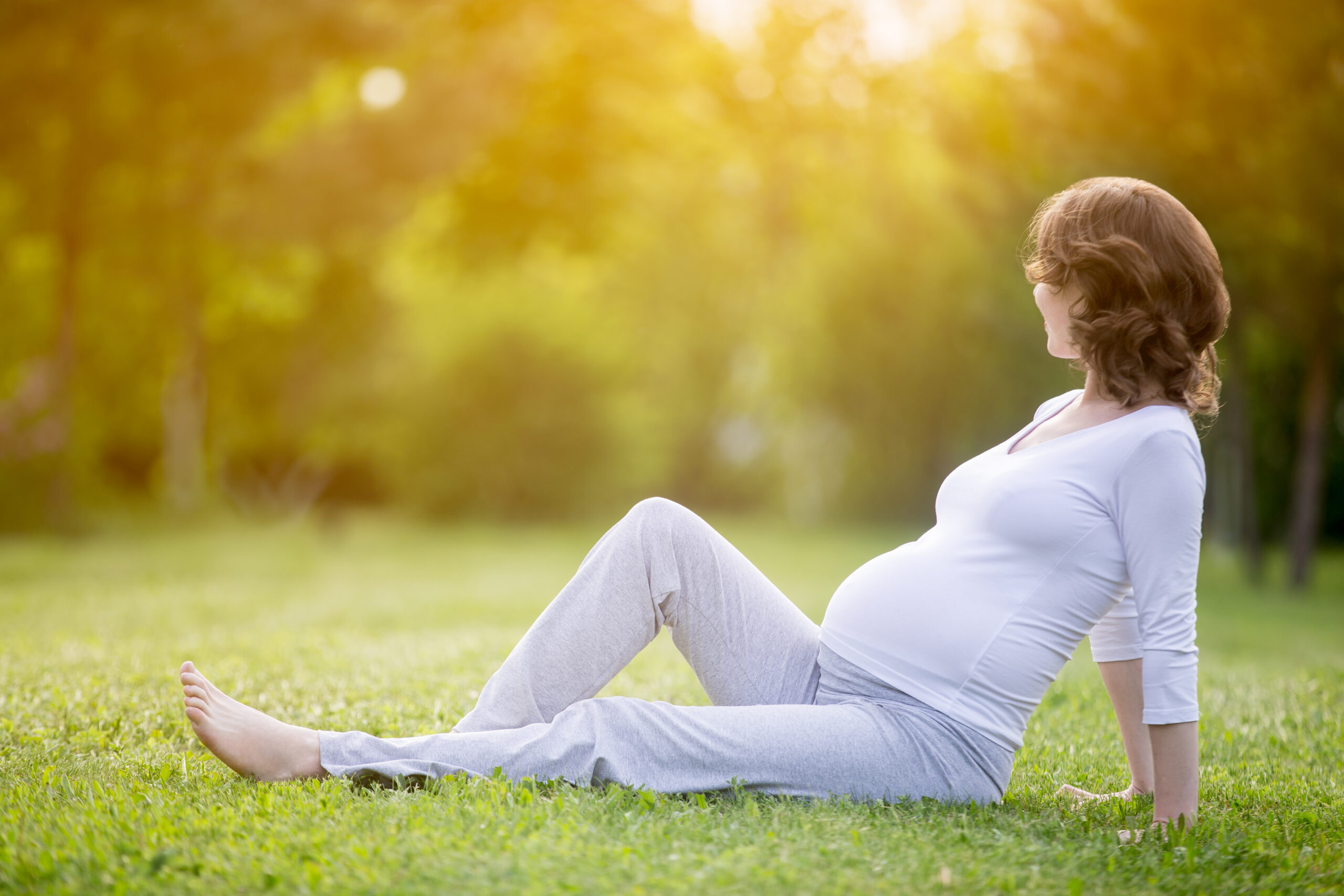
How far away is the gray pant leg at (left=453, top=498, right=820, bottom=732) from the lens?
2.89m

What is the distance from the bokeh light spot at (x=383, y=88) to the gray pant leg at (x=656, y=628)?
12.6 metres

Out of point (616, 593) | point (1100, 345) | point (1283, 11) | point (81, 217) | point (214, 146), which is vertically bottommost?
point (616, 593)

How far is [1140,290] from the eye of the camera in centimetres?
263

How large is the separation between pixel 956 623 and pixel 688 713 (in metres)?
0.69

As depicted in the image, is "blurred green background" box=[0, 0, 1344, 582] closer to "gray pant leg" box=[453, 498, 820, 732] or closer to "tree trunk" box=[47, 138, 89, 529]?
"tree trunk" box=[47, 138, 89, 529]

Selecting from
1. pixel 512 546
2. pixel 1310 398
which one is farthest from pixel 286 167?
pixel 1310 398

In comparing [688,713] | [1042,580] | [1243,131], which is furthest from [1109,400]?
[1243,131]

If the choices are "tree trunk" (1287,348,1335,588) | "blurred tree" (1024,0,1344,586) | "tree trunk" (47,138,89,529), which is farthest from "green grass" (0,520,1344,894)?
"tree trunk" (47,138,89,529)

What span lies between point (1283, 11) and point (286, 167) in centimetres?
1092

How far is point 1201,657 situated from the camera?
276 inches

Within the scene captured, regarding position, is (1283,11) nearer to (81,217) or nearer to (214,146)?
(214,146)

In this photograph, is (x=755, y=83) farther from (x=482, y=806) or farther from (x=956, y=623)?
(x=482, y=806)

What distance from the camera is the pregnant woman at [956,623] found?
2.60 meters

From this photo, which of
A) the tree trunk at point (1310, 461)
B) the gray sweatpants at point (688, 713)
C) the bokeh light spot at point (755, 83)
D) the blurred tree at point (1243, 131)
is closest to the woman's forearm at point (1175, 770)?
the gray sweatpants at point (688, 713)
